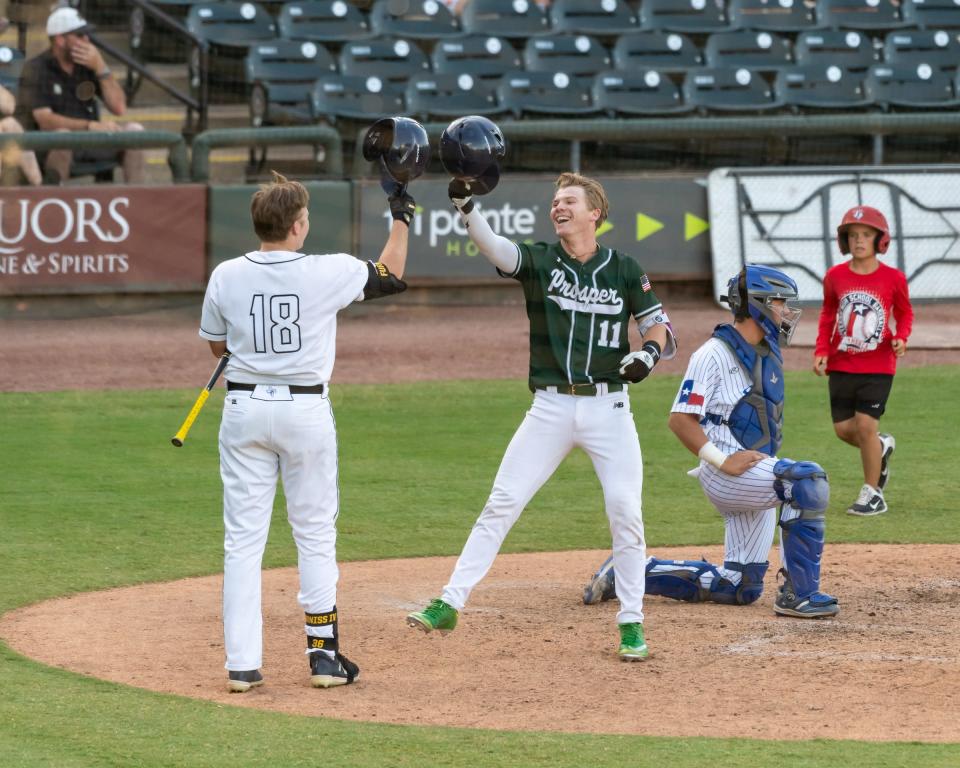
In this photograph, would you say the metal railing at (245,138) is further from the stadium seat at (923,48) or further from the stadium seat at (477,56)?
the stadium seat at (923,48)

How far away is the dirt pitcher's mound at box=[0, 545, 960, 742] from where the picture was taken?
4.92 meters

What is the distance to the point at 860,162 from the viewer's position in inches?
626

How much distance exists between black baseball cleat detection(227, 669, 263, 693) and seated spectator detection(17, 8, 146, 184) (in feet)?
31.8

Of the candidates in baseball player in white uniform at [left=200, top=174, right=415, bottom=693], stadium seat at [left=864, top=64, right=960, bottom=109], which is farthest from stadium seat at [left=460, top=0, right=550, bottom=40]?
baseball player in white uniform at [left=200, top=174, right=415, bottom=693]

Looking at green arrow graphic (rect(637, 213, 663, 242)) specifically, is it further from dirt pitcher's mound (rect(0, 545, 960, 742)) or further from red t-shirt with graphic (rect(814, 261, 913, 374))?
dirt pitcher's mound (rect(0, 545, 960, 742))

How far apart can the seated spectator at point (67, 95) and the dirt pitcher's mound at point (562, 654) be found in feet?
26.5

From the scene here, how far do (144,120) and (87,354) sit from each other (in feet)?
14.2

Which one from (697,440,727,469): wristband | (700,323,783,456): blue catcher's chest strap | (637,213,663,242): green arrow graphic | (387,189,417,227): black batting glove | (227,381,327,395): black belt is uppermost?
(387,189,417,227): black batting glove

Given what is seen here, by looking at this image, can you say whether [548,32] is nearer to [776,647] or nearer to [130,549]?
[130,549]

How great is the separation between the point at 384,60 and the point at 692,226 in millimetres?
3948

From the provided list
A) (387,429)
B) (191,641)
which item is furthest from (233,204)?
(191,641)

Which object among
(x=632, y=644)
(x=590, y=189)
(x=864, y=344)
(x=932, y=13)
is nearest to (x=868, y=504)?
(x=864, y=344)

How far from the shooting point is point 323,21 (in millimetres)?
17328

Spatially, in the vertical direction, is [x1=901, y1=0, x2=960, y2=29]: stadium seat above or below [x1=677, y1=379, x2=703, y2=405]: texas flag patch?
above
